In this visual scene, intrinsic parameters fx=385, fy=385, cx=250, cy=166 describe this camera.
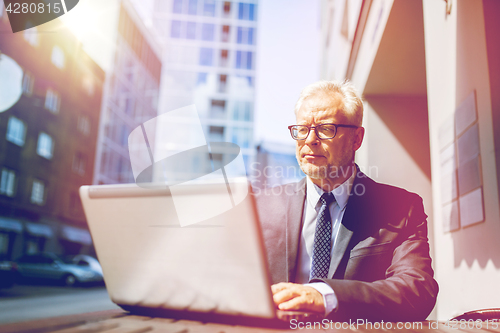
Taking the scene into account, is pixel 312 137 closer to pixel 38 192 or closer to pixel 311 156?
pixel 311 156

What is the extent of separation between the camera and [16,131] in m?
16.3

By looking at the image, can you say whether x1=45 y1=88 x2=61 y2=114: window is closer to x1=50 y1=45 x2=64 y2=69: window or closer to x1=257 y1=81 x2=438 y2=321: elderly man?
x1=50 y1=45 x2=64 y2=69: window

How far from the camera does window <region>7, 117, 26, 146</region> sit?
15852 millimetres

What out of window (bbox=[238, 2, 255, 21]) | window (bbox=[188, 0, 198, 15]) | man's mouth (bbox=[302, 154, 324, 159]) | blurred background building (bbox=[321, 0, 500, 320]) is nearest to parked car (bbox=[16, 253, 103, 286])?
blurred background building (bbox=[321, 0, 500, 320])

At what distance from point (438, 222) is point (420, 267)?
1197 mm

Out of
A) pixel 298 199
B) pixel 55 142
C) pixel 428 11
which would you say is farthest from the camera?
pixel 55 142

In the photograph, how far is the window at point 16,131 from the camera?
15852 mm

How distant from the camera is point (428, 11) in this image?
106 inches

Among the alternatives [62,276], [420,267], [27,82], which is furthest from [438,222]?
[27,82]

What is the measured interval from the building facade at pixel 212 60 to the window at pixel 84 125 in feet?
37.7

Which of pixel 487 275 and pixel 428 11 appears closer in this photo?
pixel 487 275

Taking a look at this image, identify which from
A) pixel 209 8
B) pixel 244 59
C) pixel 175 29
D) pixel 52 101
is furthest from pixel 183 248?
pixel 209 8

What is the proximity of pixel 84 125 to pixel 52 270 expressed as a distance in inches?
406

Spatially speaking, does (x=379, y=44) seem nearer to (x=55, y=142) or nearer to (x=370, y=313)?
(x=370, y=313)
